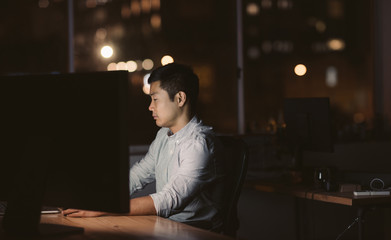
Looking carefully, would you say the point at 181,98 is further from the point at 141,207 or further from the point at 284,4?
the point at 284,4

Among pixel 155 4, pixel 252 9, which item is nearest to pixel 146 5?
pixel 155 4

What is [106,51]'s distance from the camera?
157 inches

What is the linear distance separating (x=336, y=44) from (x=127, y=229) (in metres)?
4.09

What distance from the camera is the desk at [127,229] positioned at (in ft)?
5.34

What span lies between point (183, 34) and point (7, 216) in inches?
112

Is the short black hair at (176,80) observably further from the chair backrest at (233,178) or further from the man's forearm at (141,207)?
the man's forearm at (141,207)

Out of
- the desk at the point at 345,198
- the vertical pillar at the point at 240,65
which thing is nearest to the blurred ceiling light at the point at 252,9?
the vertical pillar at the point at 240,65

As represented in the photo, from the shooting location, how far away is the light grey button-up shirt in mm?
2008

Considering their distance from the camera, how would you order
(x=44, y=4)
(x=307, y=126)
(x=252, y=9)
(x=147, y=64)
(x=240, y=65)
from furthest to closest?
(x=252, y=9) → (x=240, y=65) → (x=147, y=64) → (x=44, y=4) → (x=307, y=126)

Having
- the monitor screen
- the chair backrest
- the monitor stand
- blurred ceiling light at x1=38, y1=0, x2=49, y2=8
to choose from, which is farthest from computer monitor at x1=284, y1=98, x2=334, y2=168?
the monitor stand

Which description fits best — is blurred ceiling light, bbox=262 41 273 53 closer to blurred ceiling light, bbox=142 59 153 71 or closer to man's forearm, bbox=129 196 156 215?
blurred ceiling light, bbox=142 59 153 71

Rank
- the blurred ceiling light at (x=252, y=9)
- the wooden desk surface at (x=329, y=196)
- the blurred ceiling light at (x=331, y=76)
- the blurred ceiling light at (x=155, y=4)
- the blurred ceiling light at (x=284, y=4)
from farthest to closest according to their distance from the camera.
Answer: the blurred ceiling light at (x=331, y=76) → the blurred ceiling light at (x=284, y=4) → the blurred ceiling light at (x=252, y=9) → the blurred ceiling light at (x=155, y=4) → the wooden desk surface at (x=329, y=196)

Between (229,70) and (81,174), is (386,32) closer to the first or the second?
(229,70)

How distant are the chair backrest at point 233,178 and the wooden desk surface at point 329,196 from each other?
2.39ft
